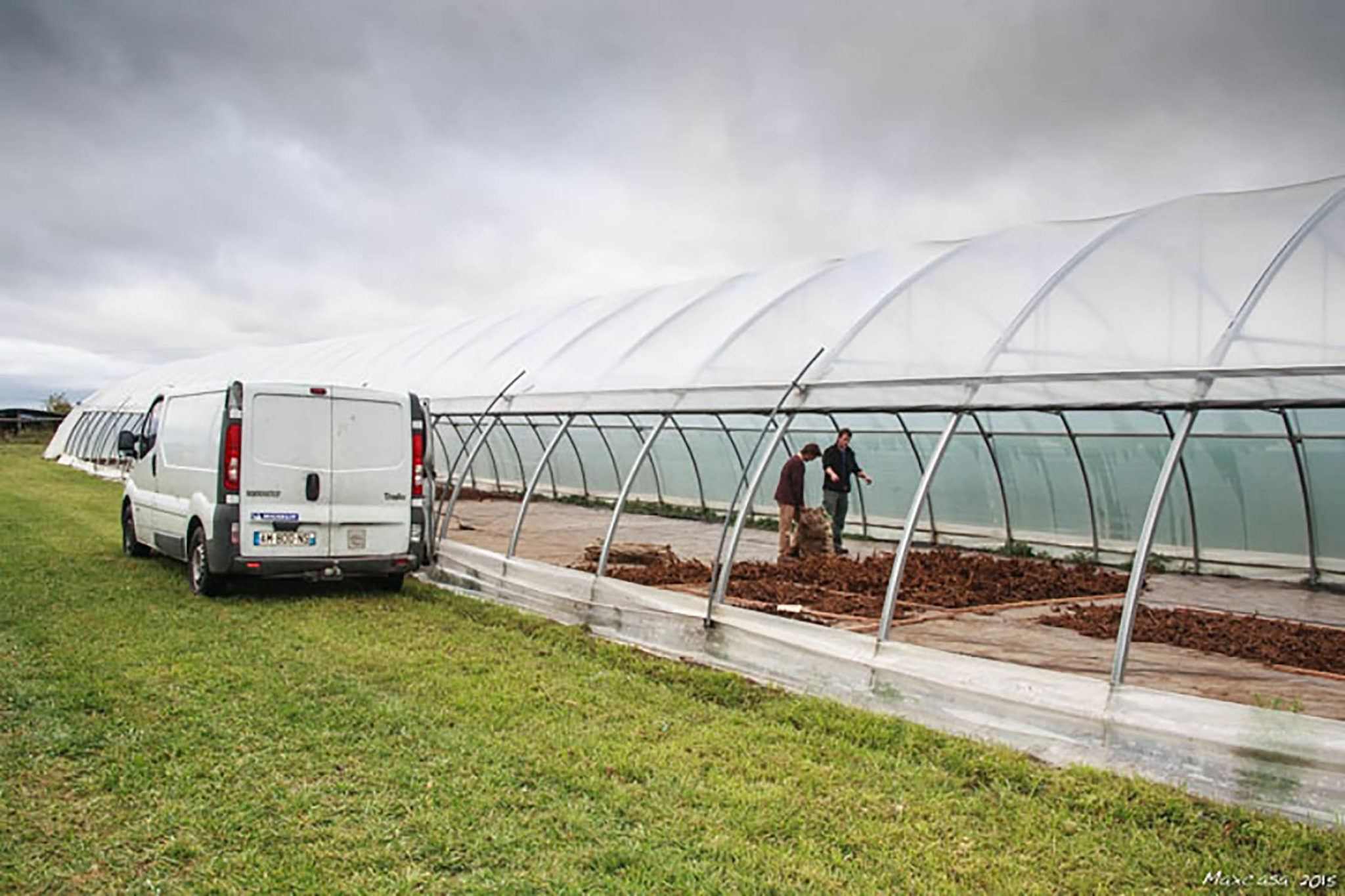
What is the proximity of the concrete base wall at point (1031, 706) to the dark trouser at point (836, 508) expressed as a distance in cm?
539

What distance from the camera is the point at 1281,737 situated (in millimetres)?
4836

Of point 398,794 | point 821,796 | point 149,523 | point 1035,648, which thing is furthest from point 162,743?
point 149,523

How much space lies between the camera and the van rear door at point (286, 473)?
9.53 meters

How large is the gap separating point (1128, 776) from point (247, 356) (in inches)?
1430

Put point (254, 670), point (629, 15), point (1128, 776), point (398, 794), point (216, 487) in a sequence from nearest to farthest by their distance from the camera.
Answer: point (398, 794) < point (1128, 776) < point (254, 670) < point (216, 487) < point (629, 15)

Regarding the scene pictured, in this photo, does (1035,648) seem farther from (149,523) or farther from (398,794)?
(149,523)

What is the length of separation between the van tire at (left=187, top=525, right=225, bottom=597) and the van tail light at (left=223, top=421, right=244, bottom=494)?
0.68 m

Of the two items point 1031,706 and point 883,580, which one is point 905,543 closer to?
point 1031,706

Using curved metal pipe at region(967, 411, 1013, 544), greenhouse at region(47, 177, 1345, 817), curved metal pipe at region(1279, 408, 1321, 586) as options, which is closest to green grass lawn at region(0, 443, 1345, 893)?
greenhouse at region(47, 177, 1345, 817)

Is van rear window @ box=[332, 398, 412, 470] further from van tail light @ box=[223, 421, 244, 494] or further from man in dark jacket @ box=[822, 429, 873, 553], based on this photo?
man in dark jacket @ box=[822, 429, 873, 553]

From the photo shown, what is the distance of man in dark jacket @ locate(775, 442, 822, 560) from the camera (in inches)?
500

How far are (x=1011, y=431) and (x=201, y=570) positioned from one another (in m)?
11.1

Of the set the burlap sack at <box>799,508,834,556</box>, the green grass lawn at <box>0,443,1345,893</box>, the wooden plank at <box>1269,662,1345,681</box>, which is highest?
the burlap sack at <box>799,508,834,556</box>

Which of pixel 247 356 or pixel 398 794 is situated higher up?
pixel 247 356
